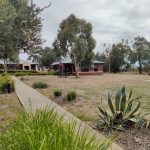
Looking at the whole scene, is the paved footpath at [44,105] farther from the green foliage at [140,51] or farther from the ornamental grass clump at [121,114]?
the green foliage at [140,51]

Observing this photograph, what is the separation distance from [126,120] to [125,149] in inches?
84.7

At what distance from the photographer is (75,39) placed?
5466 cm

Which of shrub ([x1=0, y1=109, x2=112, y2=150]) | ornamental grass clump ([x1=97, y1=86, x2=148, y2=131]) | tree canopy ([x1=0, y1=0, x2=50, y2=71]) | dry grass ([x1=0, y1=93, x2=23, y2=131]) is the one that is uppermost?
tree canopy ([x1=0, y1=0, x2=50, y2=71])

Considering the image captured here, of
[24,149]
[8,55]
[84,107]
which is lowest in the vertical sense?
[84,107]

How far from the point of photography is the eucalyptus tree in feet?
179

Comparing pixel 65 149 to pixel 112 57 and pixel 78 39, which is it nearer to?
pixel 78 39

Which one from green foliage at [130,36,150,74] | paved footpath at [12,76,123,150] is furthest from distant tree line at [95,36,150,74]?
paved footpath at [12,76,123,150]

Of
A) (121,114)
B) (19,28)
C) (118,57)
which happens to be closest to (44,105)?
(19,28)

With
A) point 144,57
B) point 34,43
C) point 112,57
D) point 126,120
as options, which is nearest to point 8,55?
point 34,43

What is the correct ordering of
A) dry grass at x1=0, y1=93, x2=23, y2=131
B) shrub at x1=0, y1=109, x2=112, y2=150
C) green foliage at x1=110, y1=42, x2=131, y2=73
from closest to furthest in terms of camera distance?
shrub at x1=0, y1=109, x2=112, y2=150
dry grass at x1=0, y1=93, x2=23, y2=131
green foliage at x1=110, y1=42, x2=131, y2=73

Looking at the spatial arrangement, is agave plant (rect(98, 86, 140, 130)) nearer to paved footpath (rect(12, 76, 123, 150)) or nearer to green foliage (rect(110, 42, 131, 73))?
paved footpath (rect(12, 76, 123, 150))

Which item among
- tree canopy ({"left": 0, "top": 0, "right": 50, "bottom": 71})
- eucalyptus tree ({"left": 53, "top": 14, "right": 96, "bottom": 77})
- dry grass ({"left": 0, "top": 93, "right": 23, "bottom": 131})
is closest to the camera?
dry grass ({"left": 0, "top": 93, "right": 23, "bottom": 131})

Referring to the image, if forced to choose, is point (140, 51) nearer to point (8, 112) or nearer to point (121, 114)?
point (8, 112)

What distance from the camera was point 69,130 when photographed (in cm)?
411
